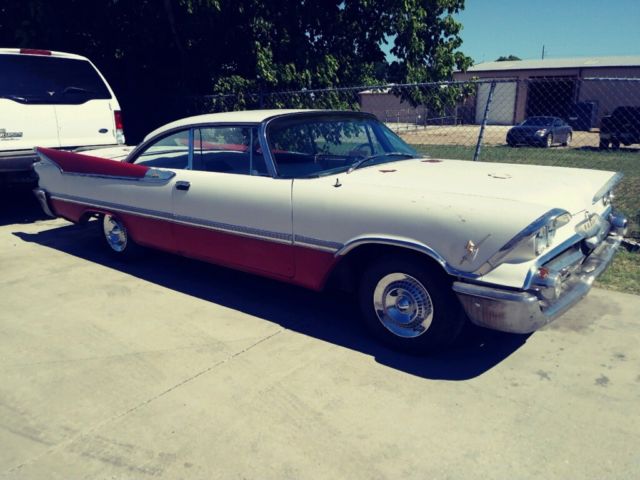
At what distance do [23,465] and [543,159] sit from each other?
14250 millimetres

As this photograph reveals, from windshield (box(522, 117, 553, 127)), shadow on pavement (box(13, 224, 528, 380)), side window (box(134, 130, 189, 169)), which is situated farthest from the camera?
windshield (box(522, 117, 553, 127))

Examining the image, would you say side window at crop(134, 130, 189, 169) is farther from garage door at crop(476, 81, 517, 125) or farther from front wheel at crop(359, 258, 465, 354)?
garage door at crop(476, 81, 517, 125)

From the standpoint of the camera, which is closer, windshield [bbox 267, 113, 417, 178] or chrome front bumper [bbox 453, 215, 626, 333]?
chrome front bumper [bbox 453, 215, 626, 333]

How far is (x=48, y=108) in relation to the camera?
6.80m

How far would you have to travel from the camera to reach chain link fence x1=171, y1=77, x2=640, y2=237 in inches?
351

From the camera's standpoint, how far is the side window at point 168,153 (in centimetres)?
466

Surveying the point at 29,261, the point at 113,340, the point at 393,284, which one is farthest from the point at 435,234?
the point at 29,261

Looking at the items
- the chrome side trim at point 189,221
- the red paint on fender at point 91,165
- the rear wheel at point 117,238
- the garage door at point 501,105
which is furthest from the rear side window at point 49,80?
the garage door at point 501,105

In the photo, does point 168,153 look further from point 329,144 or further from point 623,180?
point 623,180

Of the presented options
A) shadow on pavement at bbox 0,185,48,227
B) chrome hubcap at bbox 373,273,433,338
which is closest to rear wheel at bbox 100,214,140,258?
shadow on pavement at bbox 0,185,48,227

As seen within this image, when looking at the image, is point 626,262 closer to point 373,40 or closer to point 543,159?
point 373,40

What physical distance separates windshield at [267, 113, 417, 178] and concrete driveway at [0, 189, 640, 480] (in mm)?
1162

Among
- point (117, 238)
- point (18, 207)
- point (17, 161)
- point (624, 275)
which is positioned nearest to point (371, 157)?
point (624, 275)

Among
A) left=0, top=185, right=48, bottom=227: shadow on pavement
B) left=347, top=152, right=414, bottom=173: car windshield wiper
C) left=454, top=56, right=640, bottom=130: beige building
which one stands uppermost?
left=454, top=56, right=640, bottom=130: beige building
